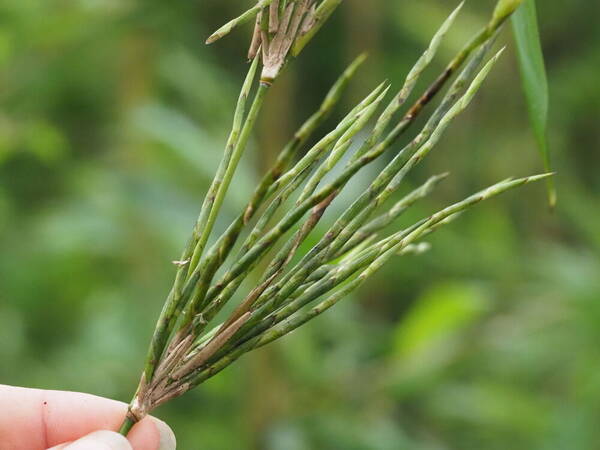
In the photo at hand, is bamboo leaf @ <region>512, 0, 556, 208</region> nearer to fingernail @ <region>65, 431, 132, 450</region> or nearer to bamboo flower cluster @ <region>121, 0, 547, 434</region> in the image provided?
bamboo flower cluster @ <region>121, 0, 547, 434</region>

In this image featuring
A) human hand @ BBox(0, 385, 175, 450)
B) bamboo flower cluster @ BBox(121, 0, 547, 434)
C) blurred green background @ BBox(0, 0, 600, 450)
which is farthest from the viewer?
blurred green background @ BBox(0, 0, 600, 450)

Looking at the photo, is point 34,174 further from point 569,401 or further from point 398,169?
point 398,169

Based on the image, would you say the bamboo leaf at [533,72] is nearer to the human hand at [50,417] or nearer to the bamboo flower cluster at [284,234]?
the bamboo flower cluster at [284,234]

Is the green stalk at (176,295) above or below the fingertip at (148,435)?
above

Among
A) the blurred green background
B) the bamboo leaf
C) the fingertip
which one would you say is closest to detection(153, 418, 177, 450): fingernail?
the fingertip

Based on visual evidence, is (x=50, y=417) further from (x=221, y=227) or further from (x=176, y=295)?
(x=221, y=227)

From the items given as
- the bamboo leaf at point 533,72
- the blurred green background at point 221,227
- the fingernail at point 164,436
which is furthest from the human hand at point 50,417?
the blurred green background at point 221,227
